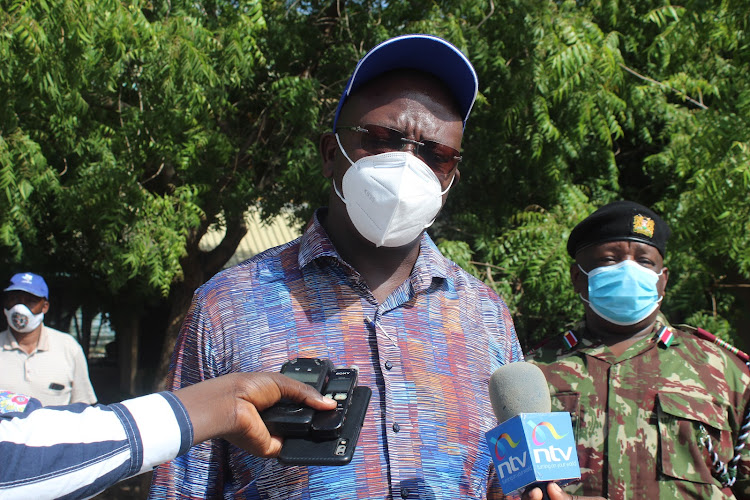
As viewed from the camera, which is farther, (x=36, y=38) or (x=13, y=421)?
(x=36, y=38)

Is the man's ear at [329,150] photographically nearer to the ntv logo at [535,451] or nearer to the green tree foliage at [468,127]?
the ntv logo at [535,451]

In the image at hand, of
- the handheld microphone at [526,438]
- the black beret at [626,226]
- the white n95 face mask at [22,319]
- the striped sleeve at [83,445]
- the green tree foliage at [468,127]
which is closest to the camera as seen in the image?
the striped sleeve at [83,445]

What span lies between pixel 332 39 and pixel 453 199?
85.9 inches

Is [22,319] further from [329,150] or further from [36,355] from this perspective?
[329,150]

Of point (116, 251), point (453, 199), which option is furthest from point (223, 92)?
point (453, 199)

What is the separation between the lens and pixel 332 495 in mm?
1631

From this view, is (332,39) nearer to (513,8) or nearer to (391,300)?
(513,8)

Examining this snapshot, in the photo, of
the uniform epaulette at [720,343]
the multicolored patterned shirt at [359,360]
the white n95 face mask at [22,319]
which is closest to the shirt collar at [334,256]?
the multicolored patterned shirt at [359,360]

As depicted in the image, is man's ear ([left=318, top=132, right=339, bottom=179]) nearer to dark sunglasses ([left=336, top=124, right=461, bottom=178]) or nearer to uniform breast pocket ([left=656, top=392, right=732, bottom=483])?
dark sunglasses ([left=336, top=124, right=461, bottom=178])

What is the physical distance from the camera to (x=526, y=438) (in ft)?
5.11

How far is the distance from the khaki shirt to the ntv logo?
4.62m

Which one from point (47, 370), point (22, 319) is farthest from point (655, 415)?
point (22, 319)

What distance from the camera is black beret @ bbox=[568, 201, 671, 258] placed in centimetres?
315

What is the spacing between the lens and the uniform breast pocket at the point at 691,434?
273 centimetres
